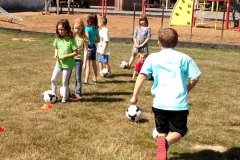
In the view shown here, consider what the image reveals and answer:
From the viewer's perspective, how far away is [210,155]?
5.30 metres

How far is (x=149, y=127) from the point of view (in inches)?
252

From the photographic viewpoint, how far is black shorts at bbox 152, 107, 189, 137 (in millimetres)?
4547

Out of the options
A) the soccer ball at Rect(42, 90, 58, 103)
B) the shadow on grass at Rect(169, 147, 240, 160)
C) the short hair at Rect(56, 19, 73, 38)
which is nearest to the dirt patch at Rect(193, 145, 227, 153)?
the shadow on grass at Rect(169, 147, 240, 160)

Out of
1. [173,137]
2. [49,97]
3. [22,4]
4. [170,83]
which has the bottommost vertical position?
[49,97]

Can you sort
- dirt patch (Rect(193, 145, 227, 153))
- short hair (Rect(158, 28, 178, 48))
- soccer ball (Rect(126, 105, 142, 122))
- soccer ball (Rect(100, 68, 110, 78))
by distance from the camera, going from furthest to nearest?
1. soccer ball (Rect(100, 68, 110, 78))
2. soccer ball (Rect(126, 105, 142, 122))
3. dirt patch (Rect(193, 145, 227, 153))
4. short hair (Rect(158, 28, 178, 48))

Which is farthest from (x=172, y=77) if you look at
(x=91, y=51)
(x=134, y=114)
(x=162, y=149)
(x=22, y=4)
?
(x=22, y=4)

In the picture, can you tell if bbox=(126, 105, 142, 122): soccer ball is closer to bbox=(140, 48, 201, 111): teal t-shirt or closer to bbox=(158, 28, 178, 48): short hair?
bbox=(140, 48, 201, 111): teal t-shirt

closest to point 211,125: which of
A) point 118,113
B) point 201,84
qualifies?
point 118,113

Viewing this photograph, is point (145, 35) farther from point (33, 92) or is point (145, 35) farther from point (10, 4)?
point (10, 4)

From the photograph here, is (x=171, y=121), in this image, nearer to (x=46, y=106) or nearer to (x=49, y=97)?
(x=46, y=106)

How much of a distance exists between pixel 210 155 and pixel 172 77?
1.46 m

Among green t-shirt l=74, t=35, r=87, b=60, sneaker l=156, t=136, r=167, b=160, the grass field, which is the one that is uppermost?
green t-shirt l=74, t=35, r=87, b=60

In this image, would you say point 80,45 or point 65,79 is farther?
point 80,45

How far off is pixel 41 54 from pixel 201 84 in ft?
21.2
